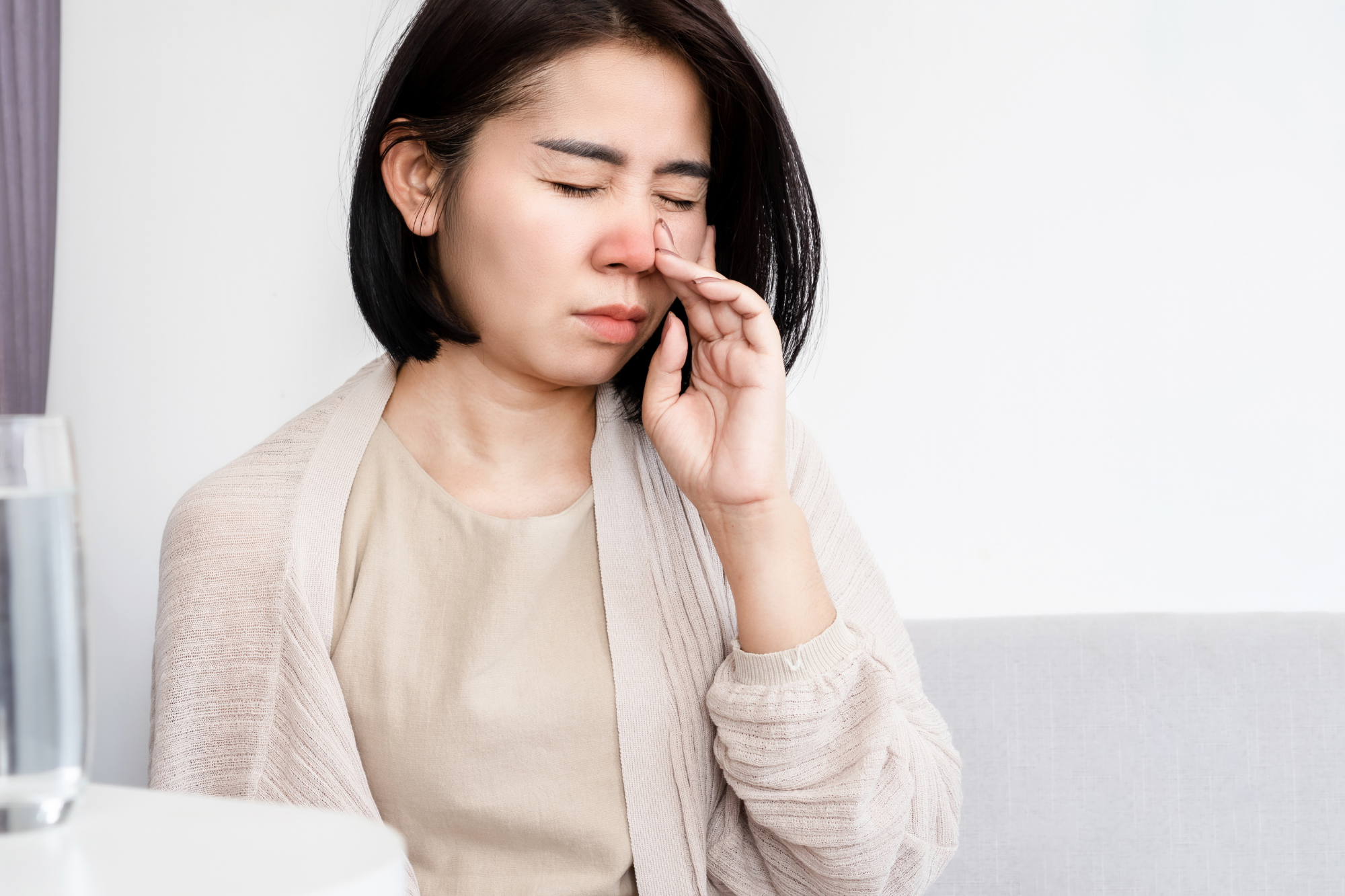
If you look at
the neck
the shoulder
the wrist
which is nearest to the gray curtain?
the shoulder

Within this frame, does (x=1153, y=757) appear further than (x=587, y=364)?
Yes

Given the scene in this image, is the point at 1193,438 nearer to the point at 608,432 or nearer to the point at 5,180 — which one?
the point at 608,432

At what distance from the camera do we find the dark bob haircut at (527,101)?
40.1 inches

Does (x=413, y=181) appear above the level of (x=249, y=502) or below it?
above

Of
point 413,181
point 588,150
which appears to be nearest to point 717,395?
point 588,150

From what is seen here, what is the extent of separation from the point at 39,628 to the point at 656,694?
72cm

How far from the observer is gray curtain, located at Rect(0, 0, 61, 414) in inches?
56.7

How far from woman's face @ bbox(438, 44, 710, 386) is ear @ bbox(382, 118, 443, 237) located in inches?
1.4

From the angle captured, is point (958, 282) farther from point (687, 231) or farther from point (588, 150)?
point (588, 150)

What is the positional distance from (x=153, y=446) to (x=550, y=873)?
102cm

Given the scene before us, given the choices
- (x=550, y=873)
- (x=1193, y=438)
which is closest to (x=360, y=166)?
(x=550, y=873)

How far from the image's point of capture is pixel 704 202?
3.70ft

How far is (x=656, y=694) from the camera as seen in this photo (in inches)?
41.7

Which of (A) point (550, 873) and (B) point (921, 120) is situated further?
(B) point (921, 120)
